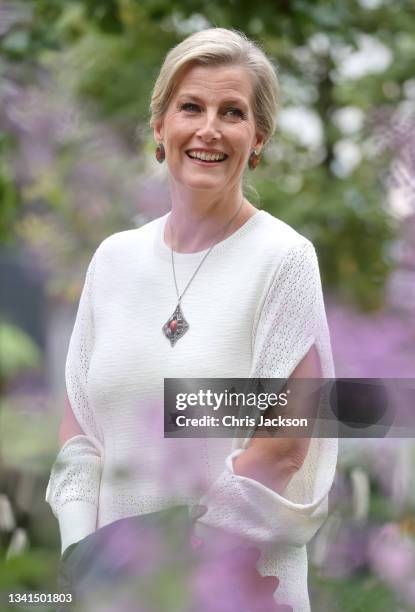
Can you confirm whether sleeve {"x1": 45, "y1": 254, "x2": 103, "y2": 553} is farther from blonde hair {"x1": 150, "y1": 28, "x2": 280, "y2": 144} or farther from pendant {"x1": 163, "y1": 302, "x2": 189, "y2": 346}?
blonde hair {"x1": 150, "y1": 28, "x2": 280, "y2": 144}

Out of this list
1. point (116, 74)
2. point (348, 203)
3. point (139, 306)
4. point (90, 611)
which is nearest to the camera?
point (90, 611)

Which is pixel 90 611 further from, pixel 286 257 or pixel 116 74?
pixel 116 74

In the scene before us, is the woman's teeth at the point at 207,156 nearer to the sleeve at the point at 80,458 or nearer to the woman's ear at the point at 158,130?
the woman's ear at the point at 158,130

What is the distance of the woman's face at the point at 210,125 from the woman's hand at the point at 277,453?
258 millimetres

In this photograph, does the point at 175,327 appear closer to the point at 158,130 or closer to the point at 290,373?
the point at 290,373

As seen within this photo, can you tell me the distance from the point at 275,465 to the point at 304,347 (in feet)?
0.48

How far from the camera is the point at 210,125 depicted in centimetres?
134

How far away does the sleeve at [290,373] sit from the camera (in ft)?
4.06

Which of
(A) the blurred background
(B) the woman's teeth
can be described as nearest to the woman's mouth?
(B) the woman's teeth

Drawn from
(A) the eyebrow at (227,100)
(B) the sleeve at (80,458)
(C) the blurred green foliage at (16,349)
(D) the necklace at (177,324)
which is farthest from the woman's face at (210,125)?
(C) the blurred green foliage at (16,349)

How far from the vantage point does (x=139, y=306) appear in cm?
142

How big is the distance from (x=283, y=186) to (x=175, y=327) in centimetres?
476

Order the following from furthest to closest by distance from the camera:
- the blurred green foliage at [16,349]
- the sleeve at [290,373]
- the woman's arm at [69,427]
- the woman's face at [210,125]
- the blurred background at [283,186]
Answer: the blurred green foliage at [16,349]
the woman's arm at [69,427]
the woman's face at [210,125]
the sleeve at [290,373]
the blurred background at [283,186]

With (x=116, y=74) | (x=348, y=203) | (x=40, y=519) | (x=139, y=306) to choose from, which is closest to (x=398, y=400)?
(x=139, y=306)
